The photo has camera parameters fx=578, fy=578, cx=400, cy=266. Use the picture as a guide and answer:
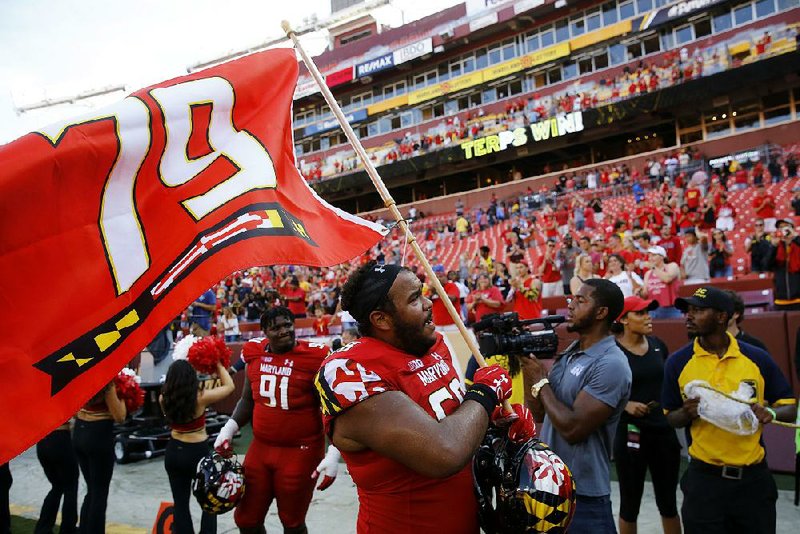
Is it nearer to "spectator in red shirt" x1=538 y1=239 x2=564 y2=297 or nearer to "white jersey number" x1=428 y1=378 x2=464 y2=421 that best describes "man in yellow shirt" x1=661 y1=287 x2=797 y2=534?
"white jersey number" x1=428 y1=378 x2=464 y2=421

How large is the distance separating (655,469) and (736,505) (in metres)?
0.99

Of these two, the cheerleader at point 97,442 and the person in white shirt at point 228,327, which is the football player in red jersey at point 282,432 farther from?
the person in white shirt at point 228,327

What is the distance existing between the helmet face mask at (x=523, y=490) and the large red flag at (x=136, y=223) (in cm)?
130

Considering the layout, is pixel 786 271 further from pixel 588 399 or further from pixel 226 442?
pixel 226 442

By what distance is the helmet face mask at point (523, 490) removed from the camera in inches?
81.5

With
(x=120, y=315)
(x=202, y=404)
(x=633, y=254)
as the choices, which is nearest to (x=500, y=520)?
(x=120, y=315)

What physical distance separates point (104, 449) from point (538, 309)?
18.1 ft

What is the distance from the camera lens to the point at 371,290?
2.30 metres

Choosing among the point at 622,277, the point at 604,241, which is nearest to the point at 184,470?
the point at 622,277

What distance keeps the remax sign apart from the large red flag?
1689 inches

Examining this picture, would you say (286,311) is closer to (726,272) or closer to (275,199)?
(275,199)

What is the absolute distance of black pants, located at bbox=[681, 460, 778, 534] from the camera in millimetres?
3182

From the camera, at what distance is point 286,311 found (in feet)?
14.8

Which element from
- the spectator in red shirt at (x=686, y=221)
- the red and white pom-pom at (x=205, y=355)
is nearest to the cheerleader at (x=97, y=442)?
the red and white pom-pom at (x=205, y=355)
